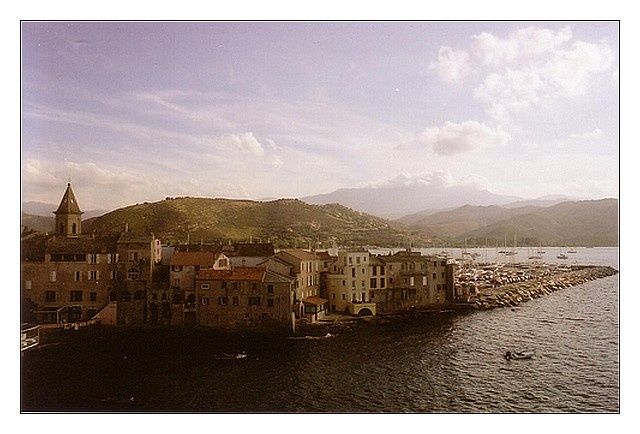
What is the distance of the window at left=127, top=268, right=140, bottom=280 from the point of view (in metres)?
4.55

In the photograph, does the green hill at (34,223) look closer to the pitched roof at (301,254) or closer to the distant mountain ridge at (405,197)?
the pitched roof at (301,254)

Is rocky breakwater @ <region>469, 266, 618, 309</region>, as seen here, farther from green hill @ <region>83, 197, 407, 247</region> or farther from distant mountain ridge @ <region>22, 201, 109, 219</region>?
distant mountain ridge @ <region>22, 201, 109, 219</region>

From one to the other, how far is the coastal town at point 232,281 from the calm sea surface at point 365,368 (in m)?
0.18

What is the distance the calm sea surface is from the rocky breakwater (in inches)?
4.7

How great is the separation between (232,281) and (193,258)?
454 mm

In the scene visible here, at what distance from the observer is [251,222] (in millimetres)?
4625

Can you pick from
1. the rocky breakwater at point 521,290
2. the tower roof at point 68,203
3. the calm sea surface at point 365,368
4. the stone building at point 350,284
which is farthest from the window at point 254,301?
the rocky breakwater at point 521,290

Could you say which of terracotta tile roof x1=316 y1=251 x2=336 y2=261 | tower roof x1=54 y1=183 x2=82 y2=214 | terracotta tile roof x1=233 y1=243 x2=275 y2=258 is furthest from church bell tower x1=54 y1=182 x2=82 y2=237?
terracotta tile roof x1=316 y1=251 x2=336 y2=261

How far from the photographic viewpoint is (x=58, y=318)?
4445 millimetres

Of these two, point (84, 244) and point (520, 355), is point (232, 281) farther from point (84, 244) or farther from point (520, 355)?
point (520, 355)

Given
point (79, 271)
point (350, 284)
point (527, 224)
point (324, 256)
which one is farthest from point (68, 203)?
point (527, 224)
